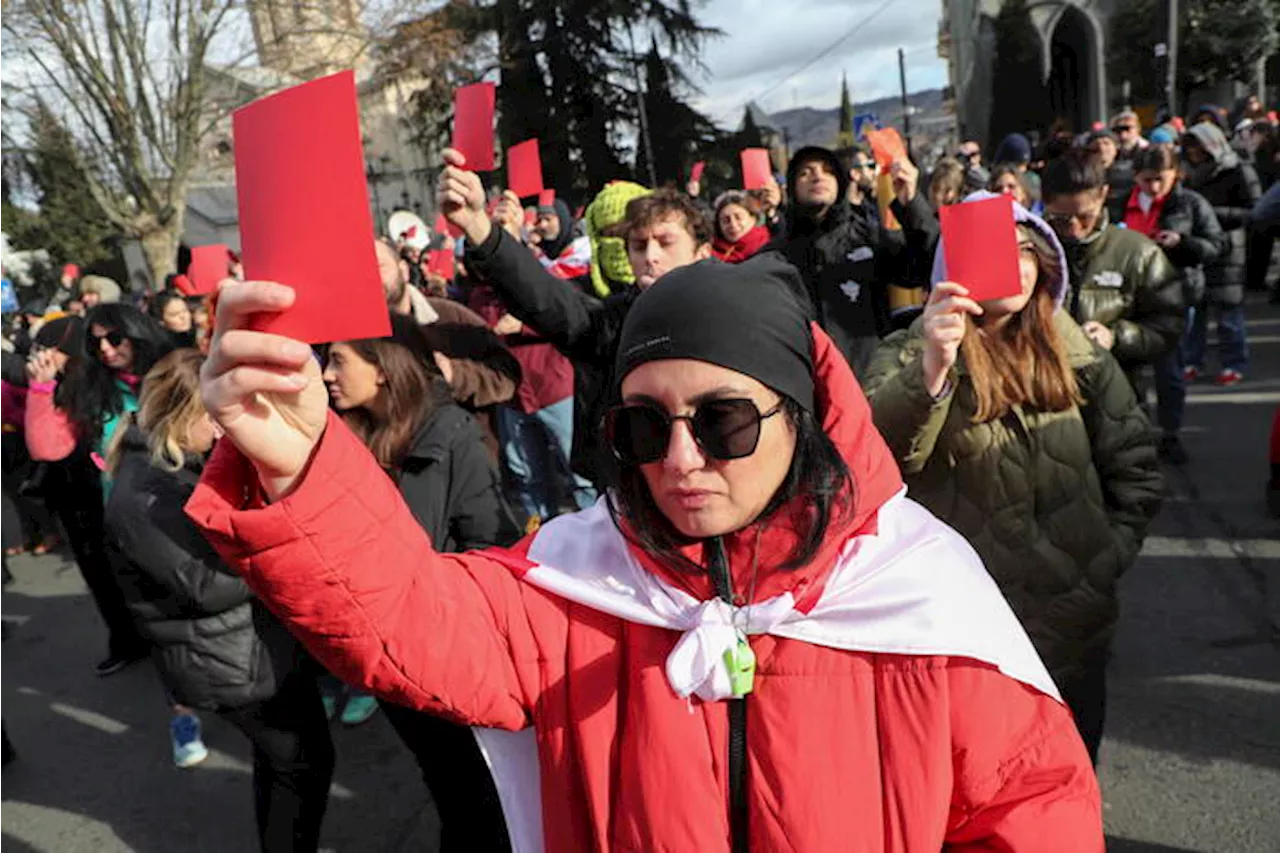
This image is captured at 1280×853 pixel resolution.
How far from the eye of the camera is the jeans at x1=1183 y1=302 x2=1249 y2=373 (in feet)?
23.0

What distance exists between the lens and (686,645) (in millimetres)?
1282

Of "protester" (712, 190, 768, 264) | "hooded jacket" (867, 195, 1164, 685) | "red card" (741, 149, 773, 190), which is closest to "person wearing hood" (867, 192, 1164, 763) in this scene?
"hooded jacket" (867, 195, 1164, 685)

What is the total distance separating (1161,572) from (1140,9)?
33.9m

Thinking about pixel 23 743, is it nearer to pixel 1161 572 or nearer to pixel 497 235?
pixel 497 235

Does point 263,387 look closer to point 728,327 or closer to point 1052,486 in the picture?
point 728,327

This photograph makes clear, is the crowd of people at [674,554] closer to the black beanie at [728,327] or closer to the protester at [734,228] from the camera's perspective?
the black beanie at [728,327]

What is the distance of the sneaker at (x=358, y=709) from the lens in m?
4.13

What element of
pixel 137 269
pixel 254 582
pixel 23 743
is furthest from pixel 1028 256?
pixel 137 269

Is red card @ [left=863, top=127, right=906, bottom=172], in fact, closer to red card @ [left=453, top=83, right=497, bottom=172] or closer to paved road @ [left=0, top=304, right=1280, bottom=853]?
red card @ [left=453, top=83, right=497, bottom=172]

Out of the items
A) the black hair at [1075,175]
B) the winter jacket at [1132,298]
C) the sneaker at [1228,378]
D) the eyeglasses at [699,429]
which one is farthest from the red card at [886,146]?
the sneaker at [1228,378]

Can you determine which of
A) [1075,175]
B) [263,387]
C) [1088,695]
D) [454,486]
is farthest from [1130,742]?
[263,387]

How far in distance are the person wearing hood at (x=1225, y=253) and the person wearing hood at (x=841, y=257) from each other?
360cm

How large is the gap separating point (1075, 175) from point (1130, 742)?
217cm

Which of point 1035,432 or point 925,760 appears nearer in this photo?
point 925,760
